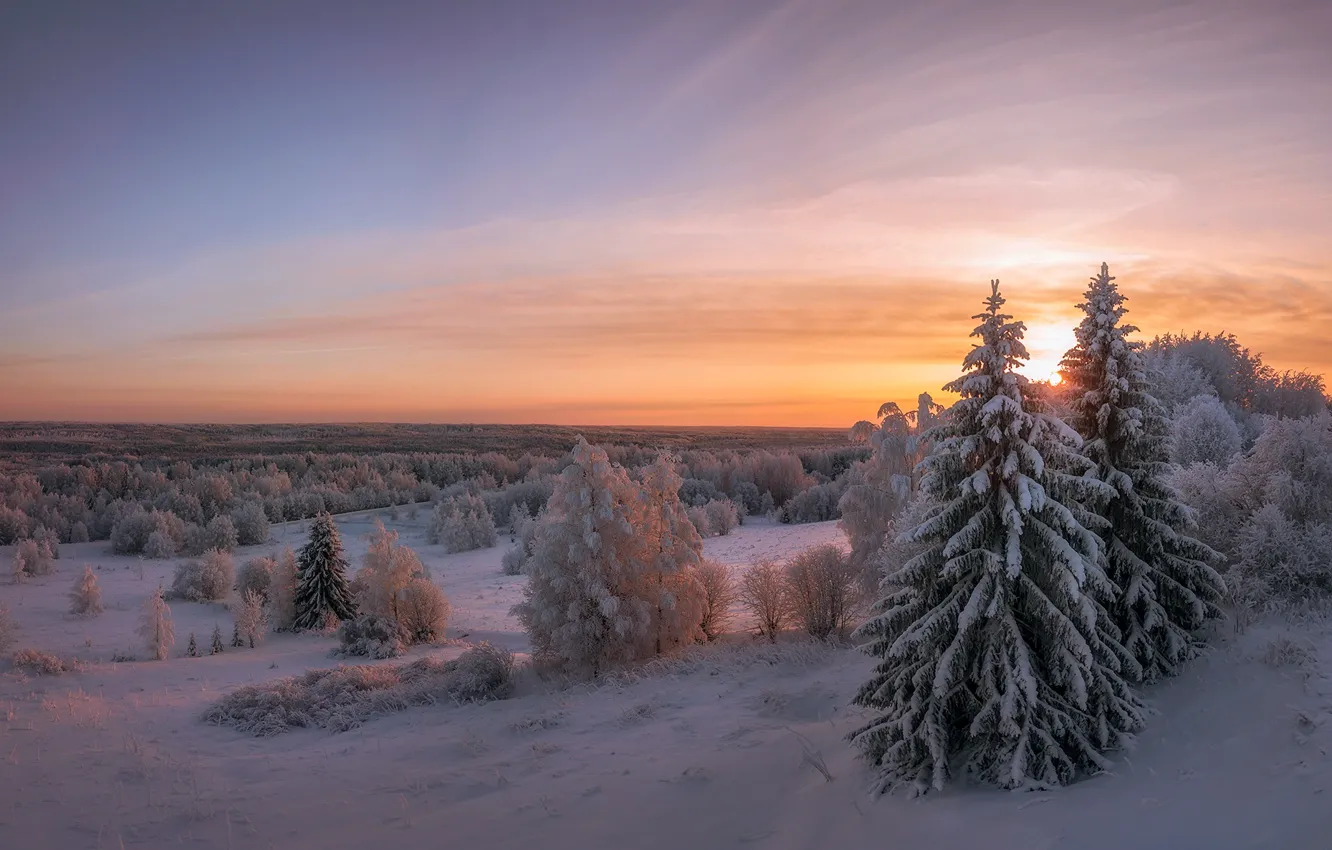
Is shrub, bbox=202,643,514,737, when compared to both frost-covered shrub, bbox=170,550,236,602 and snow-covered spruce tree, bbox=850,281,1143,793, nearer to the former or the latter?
snow-covered spruce tree, bbox=850,281,1143,793

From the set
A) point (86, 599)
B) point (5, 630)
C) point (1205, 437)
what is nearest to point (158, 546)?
point (86, 599)

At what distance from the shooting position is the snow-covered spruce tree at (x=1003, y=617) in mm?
10820

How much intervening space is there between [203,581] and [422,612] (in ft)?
66.4

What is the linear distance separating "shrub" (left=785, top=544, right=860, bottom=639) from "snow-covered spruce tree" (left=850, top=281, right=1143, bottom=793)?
16847mm

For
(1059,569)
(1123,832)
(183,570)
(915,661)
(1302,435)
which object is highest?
(1302,435)

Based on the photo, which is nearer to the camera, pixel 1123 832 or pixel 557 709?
pixel 1123 832

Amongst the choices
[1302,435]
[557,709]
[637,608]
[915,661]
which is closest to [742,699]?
[557,709]

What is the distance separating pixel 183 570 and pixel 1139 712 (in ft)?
179

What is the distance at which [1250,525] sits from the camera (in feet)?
46.9

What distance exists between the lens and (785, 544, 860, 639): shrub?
94.1ft

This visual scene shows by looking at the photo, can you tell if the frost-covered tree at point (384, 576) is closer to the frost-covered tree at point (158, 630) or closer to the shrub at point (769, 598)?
the frost-covered tree at point (158, 630)

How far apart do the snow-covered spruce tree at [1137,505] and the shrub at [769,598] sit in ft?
55.5

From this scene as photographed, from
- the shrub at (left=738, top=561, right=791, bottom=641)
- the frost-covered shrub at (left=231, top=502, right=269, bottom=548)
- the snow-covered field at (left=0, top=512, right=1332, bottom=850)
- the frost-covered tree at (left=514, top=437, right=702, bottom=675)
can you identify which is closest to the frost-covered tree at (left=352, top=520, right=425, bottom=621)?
the snow-covered field at (left=0, top=512, right=1332, bottom=850)

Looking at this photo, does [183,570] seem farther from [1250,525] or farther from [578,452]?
[1250,525]
